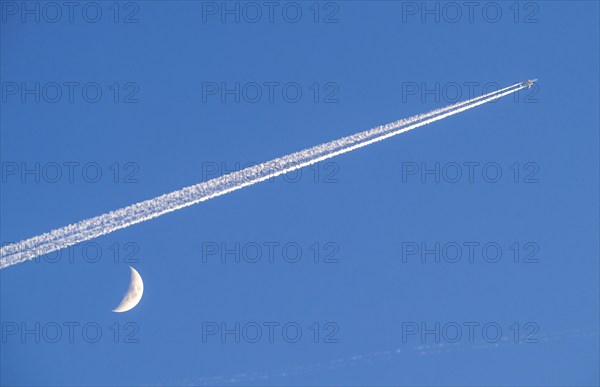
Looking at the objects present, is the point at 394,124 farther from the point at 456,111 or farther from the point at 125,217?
the point at 125,217

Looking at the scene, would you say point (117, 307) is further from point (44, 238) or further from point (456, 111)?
point (456, 111)

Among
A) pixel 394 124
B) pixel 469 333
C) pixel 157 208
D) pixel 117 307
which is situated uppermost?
pixel 394 124

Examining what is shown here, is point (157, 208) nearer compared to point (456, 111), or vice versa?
point (157, 208)

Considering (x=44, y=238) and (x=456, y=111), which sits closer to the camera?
(x=44, y=238)

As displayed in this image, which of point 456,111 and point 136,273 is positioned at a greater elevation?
point 456,111

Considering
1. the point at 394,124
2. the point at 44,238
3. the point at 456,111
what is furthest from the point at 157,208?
the point at 456,111

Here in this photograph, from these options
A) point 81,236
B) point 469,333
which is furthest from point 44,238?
point 469,333
